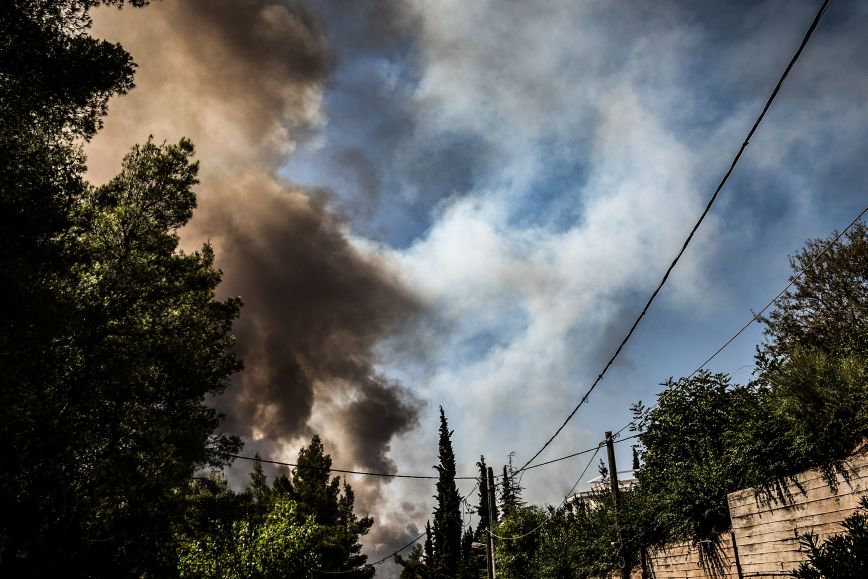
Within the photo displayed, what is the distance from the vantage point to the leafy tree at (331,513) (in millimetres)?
39375

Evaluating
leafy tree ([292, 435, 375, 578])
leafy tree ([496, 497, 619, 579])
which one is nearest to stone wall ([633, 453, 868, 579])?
leafy tree ([496, 497, 619, 579])

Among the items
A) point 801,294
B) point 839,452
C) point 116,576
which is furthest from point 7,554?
point 801,294

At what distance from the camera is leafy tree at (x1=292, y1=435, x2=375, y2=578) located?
39375 millimetres

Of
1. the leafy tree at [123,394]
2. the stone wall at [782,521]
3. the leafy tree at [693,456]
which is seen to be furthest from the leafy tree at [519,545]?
the leafy tree at [123,394]

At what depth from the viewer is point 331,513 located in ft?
139

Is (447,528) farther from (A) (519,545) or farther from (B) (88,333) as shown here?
(B) (88,333)

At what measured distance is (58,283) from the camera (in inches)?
426

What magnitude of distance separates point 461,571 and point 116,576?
3821cm

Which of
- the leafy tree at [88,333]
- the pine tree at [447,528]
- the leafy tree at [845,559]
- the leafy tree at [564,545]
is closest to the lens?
the leafy tree at [845,559]

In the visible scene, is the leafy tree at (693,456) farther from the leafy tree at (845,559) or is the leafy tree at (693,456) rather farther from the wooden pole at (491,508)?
the wooden pole at (491,508)

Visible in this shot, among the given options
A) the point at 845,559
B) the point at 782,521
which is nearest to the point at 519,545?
the point at 782,521

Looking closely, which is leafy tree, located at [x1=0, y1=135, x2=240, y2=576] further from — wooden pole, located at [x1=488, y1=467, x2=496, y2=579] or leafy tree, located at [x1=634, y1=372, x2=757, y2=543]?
leafy tree, located at [x1=634, y1=372, x2=757, y2=543]

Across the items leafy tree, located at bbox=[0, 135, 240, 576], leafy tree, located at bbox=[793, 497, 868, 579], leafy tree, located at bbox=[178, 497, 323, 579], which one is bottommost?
leafy tree, located at bbox=[793, 497, 868, 579]

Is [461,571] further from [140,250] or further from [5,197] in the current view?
[5,197]
